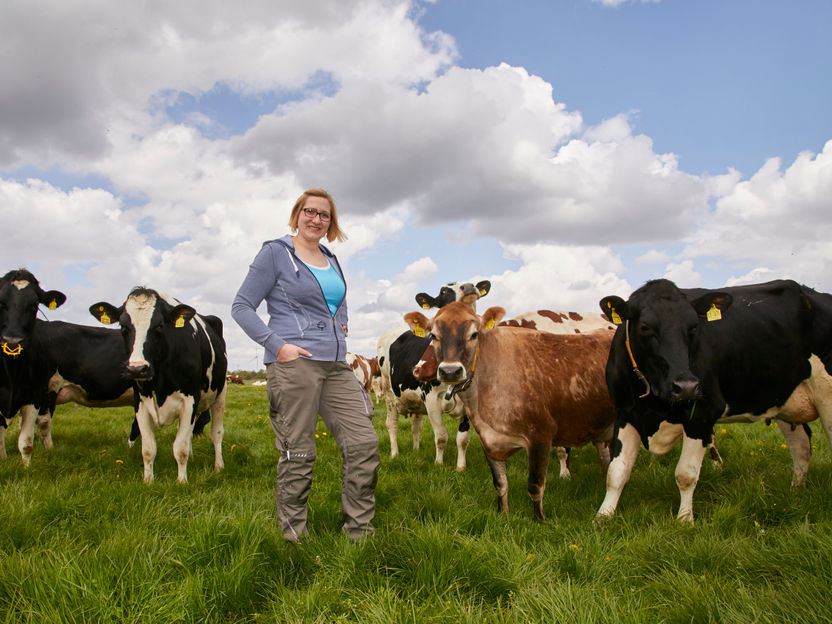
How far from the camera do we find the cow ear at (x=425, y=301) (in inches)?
365

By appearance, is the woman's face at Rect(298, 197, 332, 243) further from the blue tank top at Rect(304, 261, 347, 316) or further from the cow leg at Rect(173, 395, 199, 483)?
the cow leg at Rect(173, 395, 199, 483)

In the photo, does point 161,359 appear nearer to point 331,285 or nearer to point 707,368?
point 331,285

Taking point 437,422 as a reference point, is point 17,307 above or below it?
above

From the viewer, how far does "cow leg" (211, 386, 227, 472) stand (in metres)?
7.73

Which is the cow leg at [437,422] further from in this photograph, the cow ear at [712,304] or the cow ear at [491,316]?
the cow ear at [712,304]

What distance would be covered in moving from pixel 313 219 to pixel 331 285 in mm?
517

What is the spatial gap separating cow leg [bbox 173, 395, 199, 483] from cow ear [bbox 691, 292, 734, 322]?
5502 millimetres

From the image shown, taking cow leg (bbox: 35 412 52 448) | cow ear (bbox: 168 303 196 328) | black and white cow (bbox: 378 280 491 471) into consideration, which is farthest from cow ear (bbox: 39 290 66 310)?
black and white cow (bbox: 378 280 491 471)

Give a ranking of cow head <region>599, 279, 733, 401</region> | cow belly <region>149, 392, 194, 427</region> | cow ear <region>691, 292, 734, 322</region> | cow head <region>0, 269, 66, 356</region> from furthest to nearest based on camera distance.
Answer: cow head <region>0, 269, 66, 356</region>, cow belly <region>149, 392, 194, 427</region>, cow ear <region>691, 292, 734, 322</region>, cow head <region>599, 279, 733, 401</region>

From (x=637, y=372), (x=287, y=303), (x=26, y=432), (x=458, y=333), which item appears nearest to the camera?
(x=287, y=303)

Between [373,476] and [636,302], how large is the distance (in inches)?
99.2

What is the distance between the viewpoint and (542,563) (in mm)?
3586

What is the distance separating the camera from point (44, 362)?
8336mm

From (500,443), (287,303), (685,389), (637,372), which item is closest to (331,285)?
(287,303)
